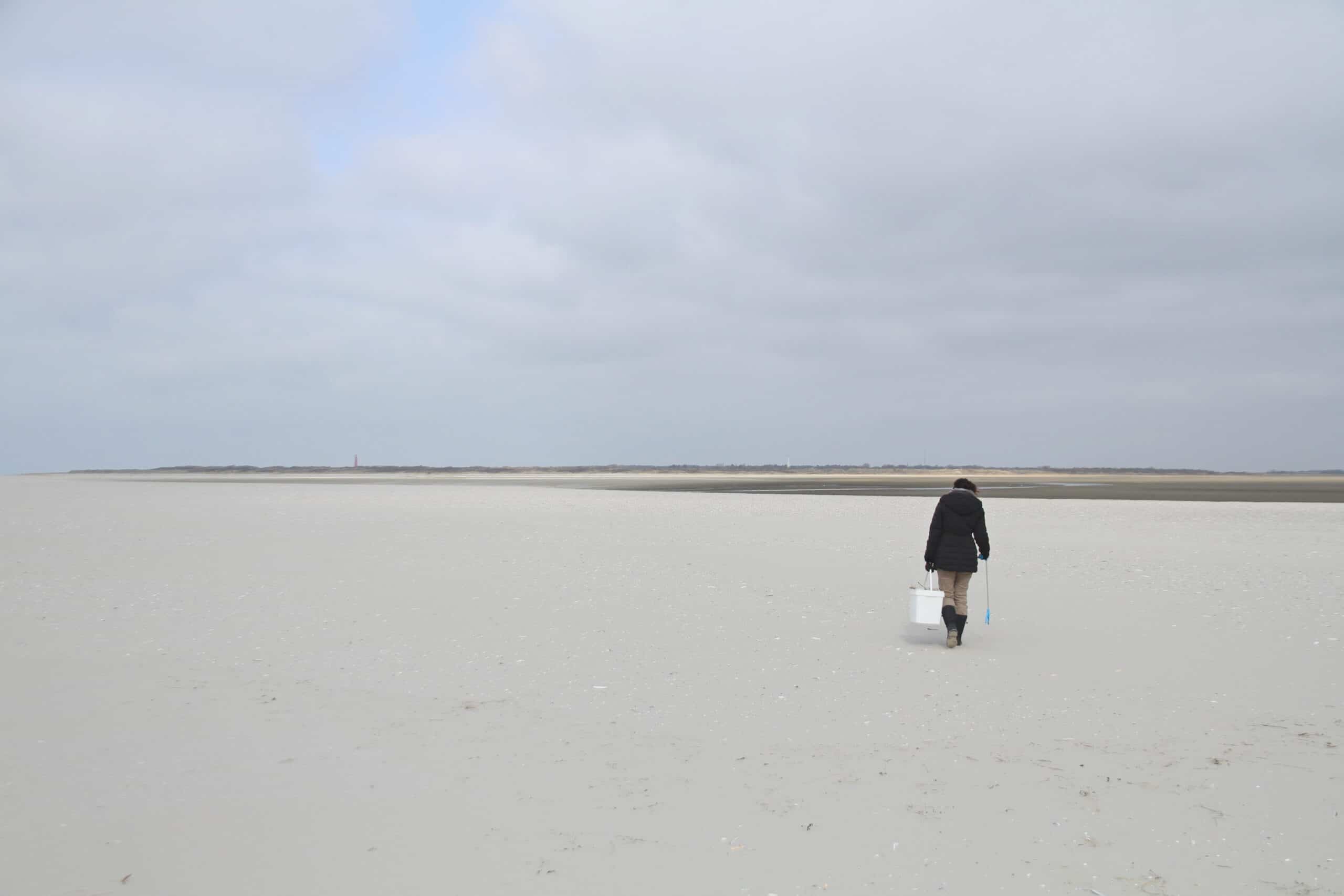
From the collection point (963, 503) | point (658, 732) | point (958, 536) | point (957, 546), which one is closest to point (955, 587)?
point (957, 546)

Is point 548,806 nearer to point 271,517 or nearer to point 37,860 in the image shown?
point 37,860

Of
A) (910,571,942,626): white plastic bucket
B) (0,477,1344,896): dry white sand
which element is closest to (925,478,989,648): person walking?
(910,571,942,626): white plastic bucket

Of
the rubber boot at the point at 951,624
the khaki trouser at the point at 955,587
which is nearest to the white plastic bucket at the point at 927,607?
the rubber boot at the point at 951,624

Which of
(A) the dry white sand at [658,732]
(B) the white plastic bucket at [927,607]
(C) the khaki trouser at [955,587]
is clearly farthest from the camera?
(C) the khaki trouser at [955,587]

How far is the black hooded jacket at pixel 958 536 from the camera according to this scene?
1034cm

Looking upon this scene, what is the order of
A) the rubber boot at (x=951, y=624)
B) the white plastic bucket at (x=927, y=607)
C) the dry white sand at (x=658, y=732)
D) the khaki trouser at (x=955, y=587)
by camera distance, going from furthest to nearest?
the khaki trouser at (x=955, y=587)
the white plastic bucket at (x=927, y=607)
the rubber boot at (x=951, y=624)
the dry white sand at (x=658, y=732)

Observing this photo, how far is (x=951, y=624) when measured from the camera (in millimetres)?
10133

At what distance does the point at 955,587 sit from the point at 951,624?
0.55 meters

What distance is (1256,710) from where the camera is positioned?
7445 millimetres

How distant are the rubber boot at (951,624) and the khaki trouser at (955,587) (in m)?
0.18

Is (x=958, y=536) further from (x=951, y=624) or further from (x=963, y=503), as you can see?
(x=951, y=624)

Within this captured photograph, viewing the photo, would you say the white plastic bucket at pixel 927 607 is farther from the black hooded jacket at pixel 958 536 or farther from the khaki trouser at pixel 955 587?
the black hooded jacket at pixel 958 536

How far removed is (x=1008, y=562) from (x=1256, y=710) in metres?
9.96

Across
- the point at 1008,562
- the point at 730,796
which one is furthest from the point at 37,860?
the point at 1008,562
